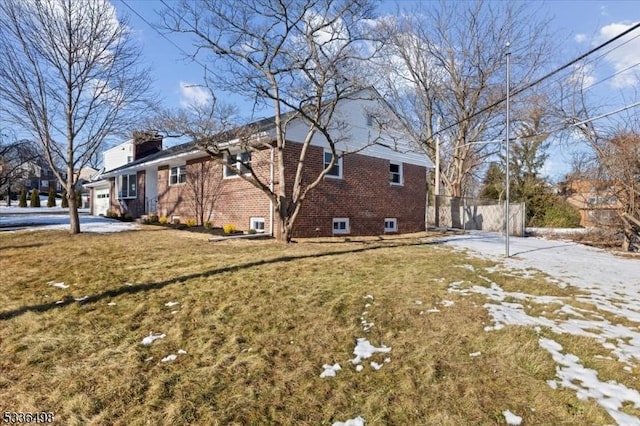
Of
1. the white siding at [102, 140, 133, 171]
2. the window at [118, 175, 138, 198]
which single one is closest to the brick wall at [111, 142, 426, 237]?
the window at [118, 175, 138, 198]

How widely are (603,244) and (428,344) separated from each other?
41.2ft

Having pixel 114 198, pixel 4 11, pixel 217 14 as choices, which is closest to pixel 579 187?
pixel 217 14

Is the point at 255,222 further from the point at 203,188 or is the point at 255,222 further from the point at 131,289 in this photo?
the point at 131,289

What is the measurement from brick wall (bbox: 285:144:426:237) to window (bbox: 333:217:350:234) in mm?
152

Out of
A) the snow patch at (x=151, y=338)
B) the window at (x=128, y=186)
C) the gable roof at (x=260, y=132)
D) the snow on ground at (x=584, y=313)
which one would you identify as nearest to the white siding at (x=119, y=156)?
the gable roof at (x=260, y=132)

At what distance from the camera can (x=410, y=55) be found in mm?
23094

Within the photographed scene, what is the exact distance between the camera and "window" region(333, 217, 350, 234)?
13.3m

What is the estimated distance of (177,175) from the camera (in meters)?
17.3

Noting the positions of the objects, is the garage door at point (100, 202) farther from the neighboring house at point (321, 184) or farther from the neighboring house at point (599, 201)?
the neighboring house at point (599, 201)

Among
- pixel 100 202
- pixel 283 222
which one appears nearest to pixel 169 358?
pixel 283 222

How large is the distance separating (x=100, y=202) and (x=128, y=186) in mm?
8269

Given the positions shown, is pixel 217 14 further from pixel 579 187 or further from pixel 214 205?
pixel 579 187

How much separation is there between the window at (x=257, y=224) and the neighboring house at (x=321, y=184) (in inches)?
1.4

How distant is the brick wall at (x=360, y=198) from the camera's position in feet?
41.0
